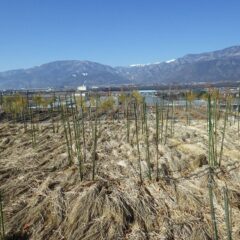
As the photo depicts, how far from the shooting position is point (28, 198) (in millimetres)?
9430

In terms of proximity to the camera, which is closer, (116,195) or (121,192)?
(116,195)

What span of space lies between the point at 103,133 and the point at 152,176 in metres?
6.62

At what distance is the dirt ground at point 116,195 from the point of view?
26.5 ft

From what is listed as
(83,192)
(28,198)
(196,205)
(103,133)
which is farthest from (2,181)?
(103,133)

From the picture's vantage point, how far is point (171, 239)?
7754 mm

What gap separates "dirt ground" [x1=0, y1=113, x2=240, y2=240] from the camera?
26.5ft

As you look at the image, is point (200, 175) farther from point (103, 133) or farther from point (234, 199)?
point (103, 133)

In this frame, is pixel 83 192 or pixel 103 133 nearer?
pixel 83 192

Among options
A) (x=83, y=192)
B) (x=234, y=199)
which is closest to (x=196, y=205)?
(x=234, y=199)

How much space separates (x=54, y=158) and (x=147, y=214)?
4.49 meters

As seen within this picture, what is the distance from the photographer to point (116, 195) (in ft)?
30.0

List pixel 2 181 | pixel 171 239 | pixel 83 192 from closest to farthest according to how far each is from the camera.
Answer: pixel 171 239 < pixel 83 192 < pixel 2 181

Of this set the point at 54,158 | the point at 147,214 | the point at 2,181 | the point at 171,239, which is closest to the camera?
the point at 171,239

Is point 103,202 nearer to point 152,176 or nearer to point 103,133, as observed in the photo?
point 152,176
